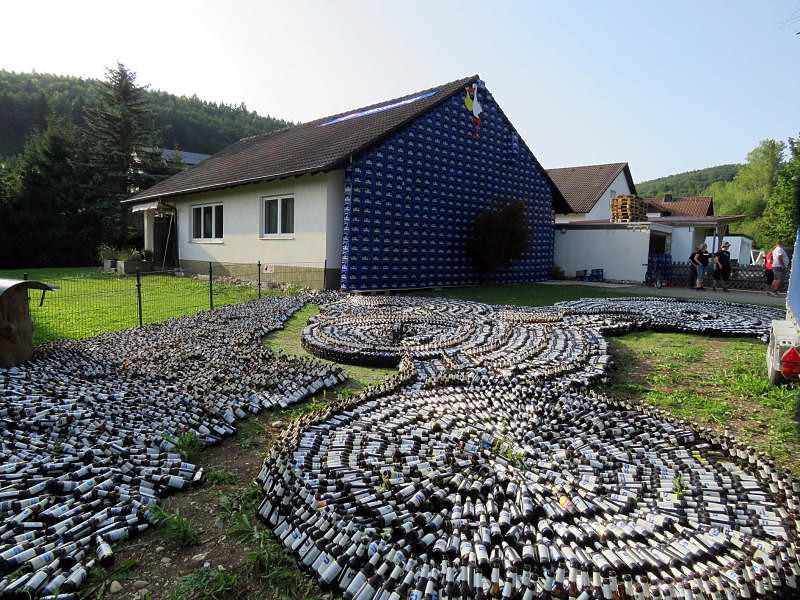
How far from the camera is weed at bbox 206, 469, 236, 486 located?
323 cm

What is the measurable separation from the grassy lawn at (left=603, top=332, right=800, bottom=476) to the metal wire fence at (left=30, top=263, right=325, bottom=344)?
24.1 ft

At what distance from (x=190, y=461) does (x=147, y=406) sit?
Answer: 1.03 m

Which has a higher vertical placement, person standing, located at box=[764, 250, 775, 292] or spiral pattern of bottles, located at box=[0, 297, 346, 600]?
person standing, located at box=[764, 250, 775, 292]

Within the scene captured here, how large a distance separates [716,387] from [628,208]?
19637mm

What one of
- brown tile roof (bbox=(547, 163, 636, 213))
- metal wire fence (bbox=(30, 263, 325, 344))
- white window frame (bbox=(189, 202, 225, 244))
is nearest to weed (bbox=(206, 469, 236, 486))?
metal wire fence (bbox=(30, 263, 325, 344))

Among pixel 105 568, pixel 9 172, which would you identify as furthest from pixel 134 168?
pixel 105 568

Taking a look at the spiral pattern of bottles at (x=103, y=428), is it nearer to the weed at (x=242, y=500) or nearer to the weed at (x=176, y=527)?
the weed at (x=176, y=527)

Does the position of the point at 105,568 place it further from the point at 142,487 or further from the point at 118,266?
the point at 118,266

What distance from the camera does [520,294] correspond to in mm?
14453

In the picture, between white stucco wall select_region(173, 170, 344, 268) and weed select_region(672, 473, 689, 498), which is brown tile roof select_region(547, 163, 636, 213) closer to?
white stucco wall select_region(173, 170, 344, 268)

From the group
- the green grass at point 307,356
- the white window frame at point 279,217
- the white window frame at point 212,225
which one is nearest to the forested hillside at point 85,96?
the white window frame at point 212,225

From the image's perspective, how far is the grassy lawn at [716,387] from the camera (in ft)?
13.3

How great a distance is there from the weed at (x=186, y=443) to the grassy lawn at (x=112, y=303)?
495cm

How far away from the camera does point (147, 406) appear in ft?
13.7
